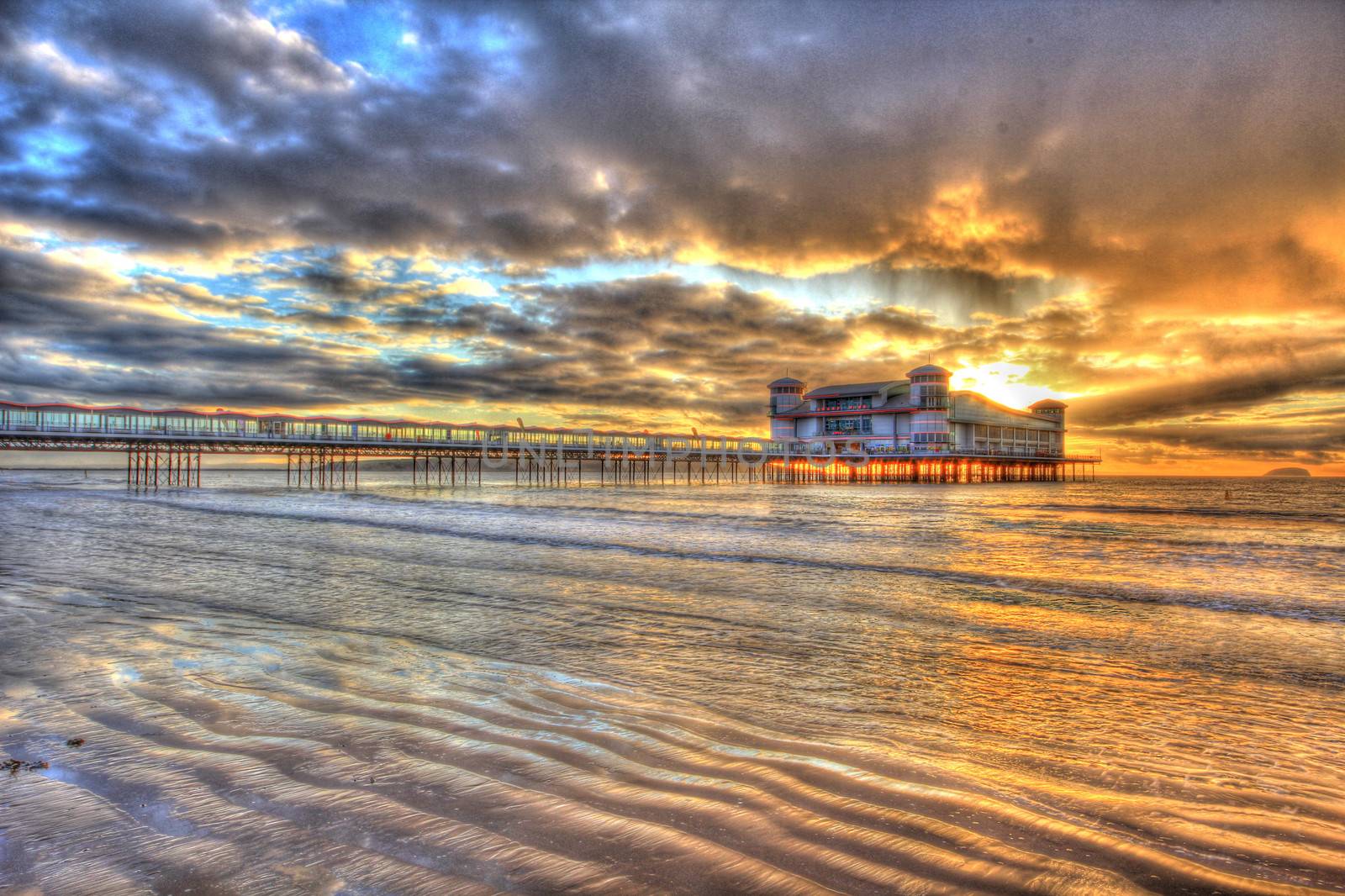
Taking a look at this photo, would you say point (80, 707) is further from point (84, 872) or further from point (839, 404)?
point (839, 404)

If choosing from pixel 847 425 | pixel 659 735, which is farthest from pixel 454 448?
pixel 659 735

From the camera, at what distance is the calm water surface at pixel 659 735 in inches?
85.3

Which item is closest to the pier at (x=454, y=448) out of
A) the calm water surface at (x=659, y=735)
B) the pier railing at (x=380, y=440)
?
the pier railing at (x=380, y=440)

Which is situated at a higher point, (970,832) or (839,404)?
(839,404)

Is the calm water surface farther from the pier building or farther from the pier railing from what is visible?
the pier building

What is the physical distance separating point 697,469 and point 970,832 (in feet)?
348

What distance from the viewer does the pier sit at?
4181cm

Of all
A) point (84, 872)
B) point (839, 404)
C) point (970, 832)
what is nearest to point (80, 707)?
point (84, 872)

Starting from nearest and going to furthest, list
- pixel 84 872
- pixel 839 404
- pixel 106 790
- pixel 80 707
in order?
pixel 84 872
pixel 106 790
pixel 80 707
pixel 839 404

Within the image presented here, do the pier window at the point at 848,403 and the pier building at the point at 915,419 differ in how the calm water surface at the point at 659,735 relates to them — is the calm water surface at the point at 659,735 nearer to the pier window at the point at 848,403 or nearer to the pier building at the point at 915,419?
the pier building at the point at 915,419

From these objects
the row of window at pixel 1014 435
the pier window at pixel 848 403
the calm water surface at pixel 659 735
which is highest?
the pier window at pixel 848 403

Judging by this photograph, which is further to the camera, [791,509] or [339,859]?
[791,509]

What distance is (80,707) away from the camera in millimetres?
3658

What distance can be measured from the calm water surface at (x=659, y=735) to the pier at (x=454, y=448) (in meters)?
42.7
